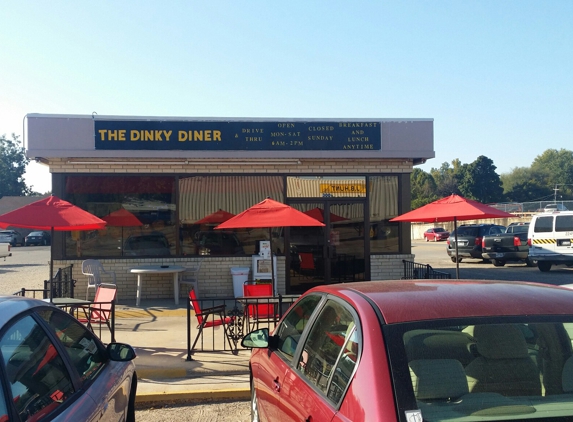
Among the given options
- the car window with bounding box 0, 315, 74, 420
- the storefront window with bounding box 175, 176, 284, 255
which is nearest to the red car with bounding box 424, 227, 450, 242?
the storefront window with bounding box 175, 176, 284, 255

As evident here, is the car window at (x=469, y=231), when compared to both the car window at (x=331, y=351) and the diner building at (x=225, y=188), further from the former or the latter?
the car window at (x=331, y=351)

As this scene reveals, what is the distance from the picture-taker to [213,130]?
12758 mm

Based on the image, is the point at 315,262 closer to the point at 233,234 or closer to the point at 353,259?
the point at 353,259

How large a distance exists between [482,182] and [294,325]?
8010cm

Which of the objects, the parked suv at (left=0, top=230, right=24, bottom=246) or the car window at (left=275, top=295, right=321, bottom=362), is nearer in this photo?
the car window at (left=275, top=295, right=321, bottom=362)

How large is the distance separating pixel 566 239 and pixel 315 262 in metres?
11.0

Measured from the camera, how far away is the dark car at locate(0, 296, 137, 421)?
257 centimetres

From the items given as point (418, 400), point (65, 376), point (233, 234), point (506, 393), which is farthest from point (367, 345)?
point (233, 234)

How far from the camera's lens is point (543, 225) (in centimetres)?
1992

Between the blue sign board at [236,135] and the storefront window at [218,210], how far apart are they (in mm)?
838

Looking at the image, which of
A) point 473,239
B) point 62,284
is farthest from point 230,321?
point 473,239

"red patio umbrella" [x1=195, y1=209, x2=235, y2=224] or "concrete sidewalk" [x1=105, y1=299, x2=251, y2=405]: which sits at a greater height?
"red patio umbrella" [x1=195, y1=209, x2=235, y2=224]

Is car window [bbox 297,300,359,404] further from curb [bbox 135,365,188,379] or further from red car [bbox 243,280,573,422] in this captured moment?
curb [bbox 135,365,188,379]

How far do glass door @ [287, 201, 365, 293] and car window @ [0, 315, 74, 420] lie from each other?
33.0 feet
